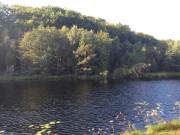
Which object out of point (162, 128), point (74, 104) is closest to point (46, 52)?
point (74, 104)

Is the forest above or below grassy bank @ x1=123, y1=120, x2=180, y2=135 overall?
above

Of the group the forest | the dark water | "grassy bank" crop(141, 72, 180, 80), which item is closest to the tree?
the forest

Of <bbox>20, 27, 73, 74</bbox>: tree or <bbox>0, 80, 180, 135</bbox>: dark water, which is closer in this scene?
<bbox>0, 80, 180, 135</bbox>: dark water

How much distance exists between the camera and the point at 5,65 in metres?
134

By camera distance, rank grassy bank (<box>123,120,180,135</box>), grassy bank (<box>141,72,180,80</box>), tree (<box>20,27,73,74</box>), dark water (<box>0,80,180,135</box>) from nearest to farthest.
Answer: grassy bank (<box>123,120,180,135</box>) < dark water (<box>0,80,180,135</box>) < tree (<box>20,27,73,74</box>) < grassy bank (<box>141,72,180,80</box>)

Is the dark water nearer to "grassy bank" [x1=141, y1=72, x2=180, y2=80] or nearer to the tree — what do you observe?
the tree

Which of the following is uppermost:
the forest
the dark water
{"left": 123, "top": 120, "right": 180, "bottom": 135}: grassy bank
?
the forest

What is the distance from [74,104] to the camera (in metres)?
76.8

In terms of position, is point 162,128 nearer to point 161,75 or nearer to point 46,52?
point 46,52

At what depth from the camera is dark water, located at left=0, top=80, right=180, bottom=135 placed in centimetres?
5666

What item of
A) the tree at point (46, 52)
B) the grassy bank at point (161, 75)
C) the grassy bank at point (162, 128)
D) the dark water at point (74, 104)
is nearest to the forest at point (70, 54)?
the tree at point (46, 52)

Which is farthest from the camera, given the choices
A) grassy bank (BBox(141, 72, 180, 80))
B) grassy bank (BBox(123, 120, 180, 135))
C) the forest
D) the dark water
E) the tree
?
grassy bank (BBox(141, 72, 180, 80))

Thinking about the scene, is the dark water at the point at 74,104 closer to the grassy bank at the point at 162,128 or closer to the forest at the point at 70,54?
the forest at the point at 70,54

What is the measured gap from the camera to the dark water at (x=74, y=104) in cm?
5666
